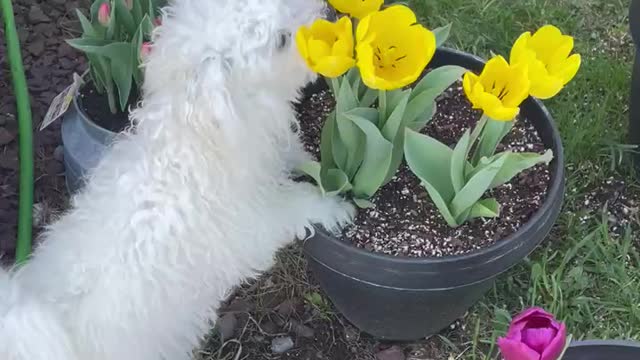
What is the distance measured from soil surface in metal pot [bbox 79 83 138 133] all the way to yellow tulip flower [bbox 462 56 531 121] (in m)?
0.68

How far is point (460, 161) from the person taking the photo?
49.8 inches

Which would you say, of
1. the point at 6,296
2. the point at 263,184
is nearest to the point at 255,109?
the point at 263,184

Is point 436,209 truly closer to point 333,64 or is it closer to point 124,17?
point 333,64

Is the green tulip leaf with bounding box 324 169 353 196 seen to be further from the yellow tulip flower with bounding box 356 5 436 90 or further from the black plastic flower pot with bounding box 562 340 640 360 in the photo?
the black plastic flower pot with bounding box 562 340 640 360

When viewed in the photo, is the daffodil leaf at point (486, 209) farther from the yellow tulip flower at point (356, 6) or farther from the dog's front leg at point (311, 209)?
the yellow tulip flower at point (356, 6)

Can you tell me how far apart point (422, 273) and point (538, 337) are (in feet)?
1.62

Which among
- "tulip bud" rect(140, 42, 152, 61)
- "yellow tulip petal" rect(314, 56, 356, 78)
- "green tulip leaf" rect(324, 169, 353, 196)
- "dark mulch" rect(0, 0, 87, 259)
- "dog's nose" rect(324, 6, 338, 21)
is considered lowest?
"dark mulch" rect(0, 0, 87, 259)

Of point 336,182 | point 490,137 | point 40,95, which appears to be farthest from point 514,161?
point 40,95

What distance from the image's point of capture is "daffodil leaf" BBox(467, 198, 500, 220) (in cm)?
128

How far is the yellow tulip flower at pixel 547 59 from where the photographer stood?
1112 mm

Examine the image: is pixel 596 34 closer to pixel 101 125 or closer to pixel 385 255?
pixel 385 255

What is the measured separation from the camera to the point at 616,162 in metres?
1.77

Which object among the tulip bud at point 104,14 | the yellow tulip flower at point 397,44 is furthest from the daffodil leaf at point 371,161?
the tulip bud at point 104,14

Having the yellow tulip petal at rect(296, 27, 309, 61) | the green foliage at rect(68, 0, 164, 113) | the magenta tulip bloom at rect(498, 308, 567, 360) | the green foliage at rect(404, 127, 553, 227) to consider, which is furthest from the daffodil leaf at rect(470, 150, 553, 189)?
the green foliage at rect(68, 0, 164, 113)
